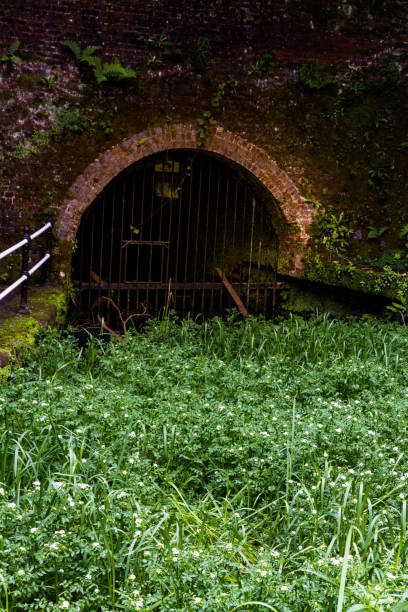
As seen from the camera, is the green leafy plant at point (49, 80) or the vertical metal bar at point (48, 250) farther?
the green leafy plant at point (49, 80)

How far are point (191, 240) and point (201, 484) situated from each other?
760 cm

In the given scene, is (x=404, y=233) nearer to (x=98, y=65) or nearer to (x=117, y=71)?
(x=117, y=71)

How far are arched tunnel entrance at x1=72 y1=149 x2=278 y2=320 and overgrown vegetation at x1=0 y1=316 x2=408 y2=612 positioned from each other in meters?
3.19

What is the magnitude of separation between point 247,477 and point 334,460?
0.57 metres

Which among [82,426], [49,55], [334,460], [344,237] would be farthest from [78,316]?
→ [334,460]

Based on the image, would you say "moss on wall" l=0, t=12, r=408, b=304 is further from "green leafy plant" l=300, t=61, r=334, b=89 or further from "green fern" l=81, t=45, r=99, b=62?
"green fern" l=81, t=45, r=99, b=62

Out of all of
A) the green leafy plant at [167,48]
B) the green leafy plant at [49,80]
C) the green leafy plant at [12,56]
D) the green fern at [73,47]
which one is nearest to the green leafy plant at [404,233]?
the green leafy plant at [167,48]

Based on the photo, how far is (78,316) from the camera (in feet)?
26.5

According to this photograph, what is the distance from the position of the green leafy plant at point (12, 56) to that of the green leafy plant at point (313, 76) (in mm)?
3841

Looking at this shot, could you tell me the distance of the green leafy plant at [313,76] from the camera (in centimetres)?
857

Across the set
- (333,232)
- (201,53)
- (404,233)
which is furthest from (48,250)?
(404,233)

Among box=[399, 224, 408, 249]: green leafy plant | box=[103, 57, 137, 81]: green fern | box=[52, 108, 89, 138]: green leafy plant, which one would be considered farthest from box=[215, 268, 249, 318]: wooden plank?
box=[103, 57, 137, 81]: green fern

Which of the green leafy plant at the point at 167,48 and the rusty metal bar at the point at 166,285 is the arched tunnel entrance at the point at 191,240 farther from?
the green leafy plant at the point at 167,48

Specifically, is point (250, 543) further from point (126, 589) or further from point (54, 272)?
point (54, 272)
